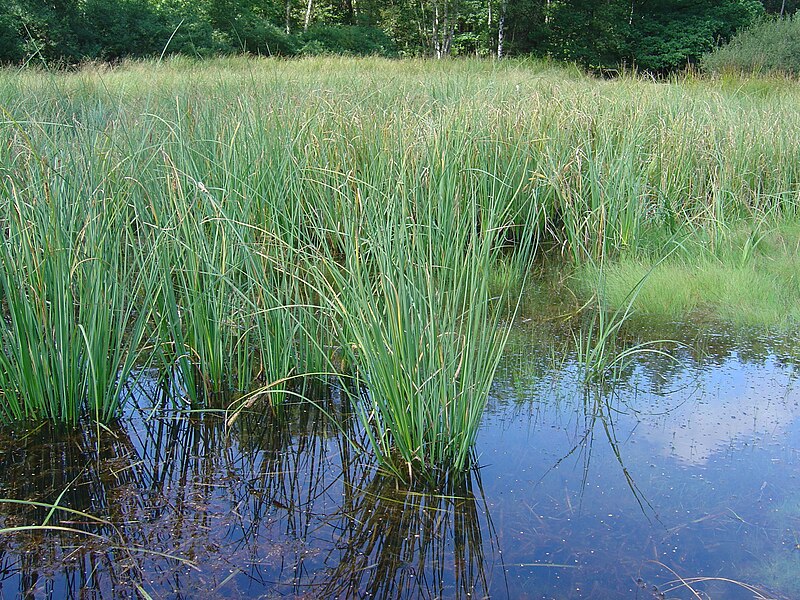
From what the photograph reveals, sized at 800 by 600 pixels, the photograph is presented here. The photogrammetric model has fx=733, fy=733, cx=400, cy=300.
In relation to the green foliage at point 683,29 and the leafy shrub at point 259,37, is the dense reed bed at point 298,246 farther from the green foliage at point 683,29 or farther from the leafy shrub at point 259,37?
the green foliage at point 683,29

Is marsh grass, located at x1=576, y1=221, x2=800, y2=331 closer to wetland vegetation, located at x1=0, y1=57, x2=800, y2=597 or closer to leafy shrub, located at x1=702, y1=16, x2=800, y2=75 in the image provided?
wetland vegetation, located at x1=0, y1=57, x2=800, y2=597

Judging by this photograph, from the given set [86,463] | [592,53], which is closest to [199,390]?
[86,463]

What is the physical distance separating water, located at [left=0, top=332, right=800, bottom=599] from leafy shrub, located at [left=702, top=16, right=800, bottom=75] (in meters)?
12.3

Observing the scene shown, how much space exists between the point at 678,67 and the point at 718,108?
18.4m

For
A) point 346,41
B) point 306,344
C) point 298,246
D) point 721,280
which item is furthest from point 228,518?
point 346,41

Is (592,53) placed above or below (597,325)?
above

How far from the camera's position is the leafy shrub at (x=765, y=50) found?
533 inches

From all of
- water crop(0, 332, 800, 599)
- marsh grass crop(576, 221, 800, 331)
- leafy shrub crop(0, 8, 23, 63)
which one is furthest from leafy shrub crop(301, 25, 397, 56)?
A: water crop(0, 332, 800, 599)

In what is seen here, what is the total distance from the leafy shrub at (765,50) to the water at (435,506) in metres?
12.3

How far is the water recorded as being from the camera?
1.76 metres

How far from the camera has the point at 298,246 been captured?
301cm

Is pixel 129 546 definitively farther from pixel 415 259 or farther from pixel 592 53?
pixel 592 53

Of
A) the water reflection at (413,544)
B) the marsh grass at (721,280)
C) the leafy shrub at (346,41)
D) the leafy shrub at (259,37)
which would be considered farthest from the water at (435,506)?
the leafy shrub at (346,41)

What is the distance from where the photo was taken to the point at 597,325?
3398 millimetres
